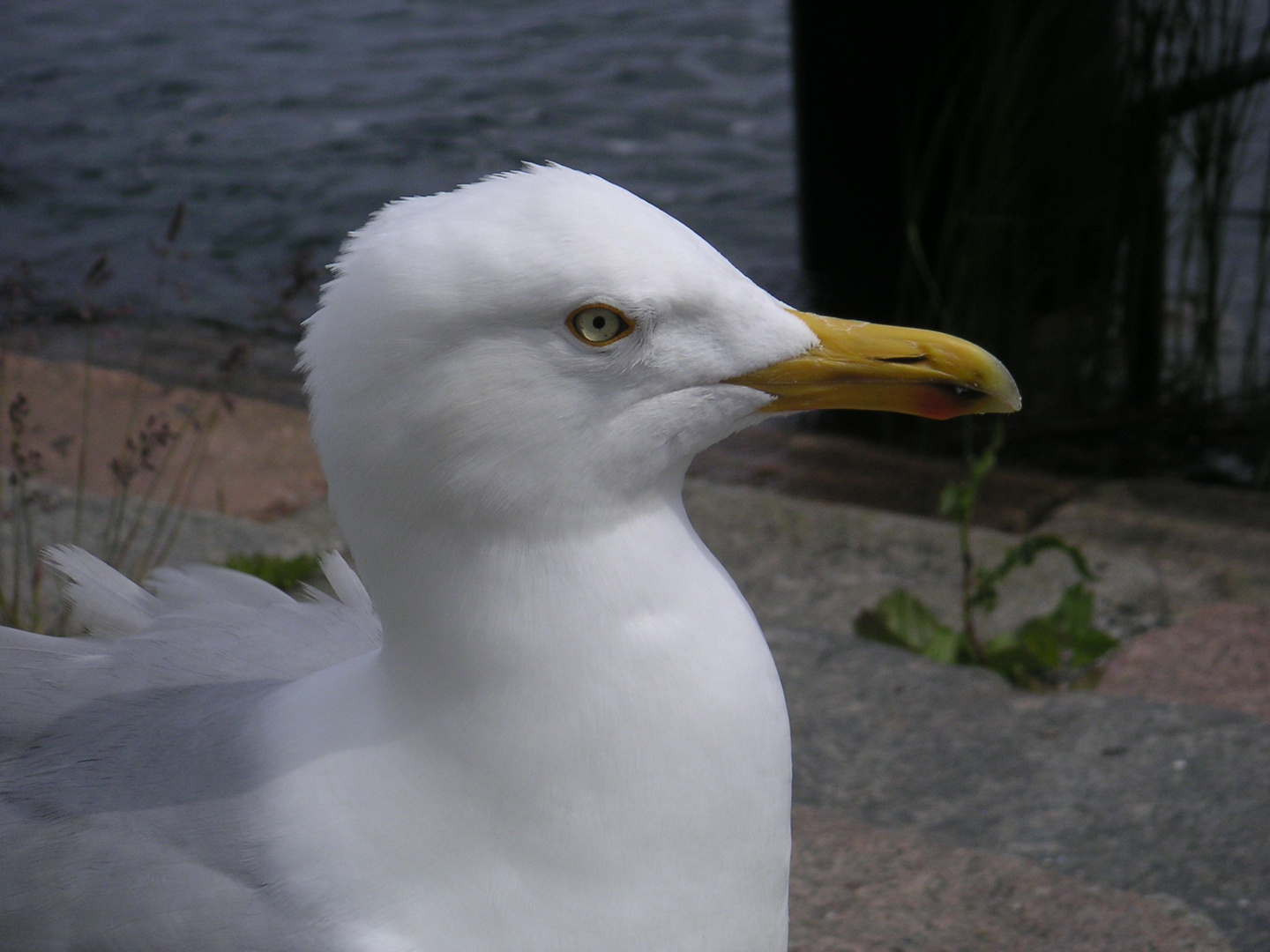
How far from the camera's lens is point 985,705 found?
286cm

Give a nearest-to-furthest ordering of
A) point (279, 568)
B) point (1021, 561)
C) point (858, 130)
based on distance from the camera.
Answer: point (1021, 561) → point (279, 568) → point (858, 130)

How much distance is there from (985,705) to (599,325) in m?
1.63

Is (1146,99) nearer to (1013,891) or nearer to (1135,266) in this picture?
(1135,266)

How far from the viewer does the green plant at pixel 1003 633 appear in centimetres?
302

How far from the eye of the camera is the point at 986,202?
436 centimetres

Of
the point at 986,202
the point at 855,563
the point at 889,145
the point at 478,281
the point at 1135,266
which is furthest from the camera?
the point at 889,145

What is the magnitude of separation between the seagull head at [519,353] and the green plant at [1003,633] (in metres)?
1.51

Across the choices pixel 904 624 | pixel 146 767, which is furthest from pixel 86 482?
pixel 146 767

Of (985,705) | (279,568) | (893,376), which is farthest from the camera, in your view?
(279,568)

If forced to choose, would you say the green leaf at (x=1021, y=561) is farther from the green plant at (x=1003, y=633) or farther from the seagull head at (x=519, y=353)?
the seagull head at (x=519, y=353)

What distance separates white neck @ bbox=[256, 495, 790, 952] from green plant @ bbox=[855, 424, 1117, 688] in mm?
1467

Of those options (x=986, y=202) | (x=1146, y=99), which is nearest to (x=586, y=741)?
(x=986, y=202)

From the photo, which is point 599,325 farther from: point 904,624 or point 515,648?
point 904,624

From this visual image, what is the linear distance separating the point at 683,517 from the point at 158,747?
0.69m
